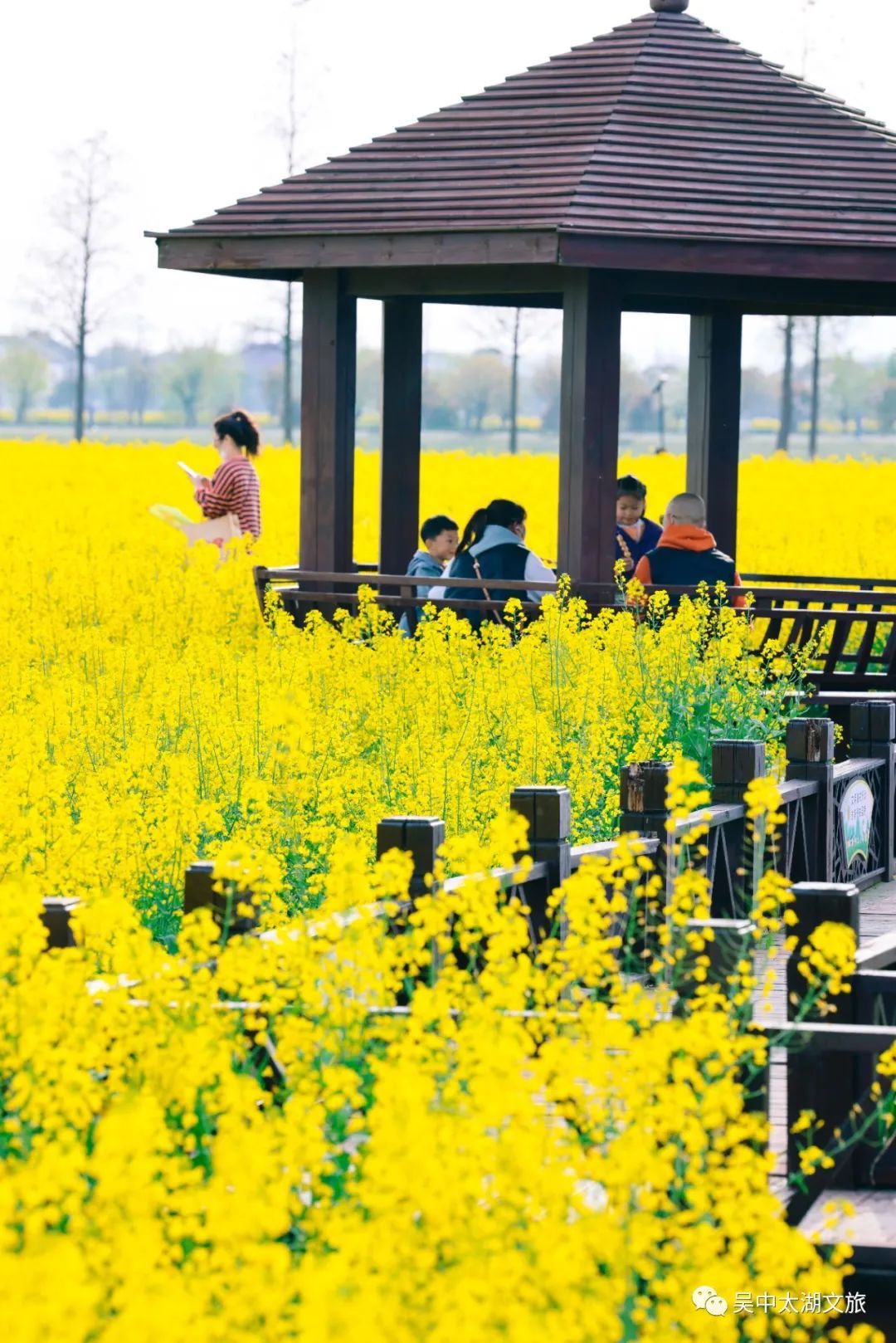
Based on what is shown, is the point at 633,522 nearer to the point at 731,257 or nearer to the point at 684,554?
the point at 684,554

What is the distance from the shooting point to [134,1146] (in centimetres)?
249

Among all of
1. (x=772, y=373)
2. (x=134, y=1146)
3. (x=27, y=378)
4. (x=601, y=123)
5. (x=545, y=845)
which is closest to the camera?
(x=134, y=1146)

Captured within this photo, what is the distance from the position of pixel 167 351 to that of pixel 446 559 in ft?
363

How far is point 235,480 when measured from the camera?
1265cm

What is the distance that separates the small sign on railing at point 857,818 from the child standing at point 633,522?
3.75m

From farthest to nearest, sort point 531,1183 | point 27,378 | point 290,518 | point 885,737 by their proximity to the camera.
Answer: point 27,378
point 290,518
point 885,737
point 531,1183

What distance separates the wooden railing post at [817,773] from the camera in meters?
7.18

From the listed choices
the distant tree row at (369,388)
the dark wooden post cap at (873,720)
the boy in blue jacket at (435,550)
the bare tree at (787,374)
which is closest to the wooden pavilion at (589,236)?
the boy in blue jacket at (435,550)

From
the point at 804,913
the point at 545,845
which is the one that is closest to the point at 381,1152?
the point at 804,913

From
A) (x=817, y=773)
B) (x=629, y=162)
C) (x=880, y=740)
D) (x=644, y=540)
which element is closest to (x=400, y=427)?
(x=644, y=540)

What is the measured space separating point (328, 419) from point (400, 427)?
74 centimetres

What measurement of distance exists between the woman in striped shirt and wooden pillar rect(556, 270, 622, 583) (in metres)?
2.35

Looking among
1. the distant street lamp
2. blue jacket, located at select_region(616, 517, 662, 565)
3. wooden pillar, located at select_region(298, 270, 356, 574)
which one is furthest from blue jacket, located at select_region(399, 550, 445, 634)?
the distant street lamp

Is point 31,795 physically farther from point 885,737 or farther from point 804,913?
point 885,737
